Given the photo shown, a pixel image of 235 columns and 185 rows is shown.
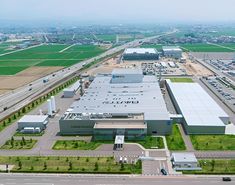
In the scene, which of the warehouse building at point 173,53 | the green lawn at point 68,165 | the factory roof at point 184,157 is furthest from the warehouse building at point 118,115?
the warehouse building at point 173,53

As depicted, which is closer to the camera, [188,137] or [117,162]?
[117,162]

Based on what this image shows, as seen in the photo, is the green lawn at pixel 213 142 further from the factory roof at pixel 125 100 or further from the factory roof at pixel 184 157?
the factory roof at pixel 125 100

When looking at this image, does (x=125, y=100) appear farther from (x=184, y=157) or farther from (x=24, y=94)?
(x=24, y=94)

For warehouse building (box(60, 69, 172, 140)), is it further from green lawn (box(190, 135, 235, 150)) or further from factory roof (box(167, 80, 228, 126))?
green lawn (box(190, 135, 235, 150))

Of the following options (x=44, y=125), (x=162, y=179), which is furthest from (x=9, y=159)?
(x=162, y=179)

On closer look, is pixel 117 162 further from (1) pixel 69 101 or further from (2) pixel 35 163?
(1) pixel 69 101

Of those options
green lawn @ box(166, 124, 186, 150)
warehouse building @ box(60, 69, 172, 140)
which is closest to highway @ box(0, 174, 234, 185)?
green lawn @ box(166, 124, 186, 150)

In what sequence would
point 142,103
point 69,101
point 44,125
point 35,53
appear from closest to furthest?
point 44,125 < point 142,103 < point 69,101 < point 35,53

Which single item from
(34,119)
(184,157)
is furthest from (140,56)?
(184,157)
